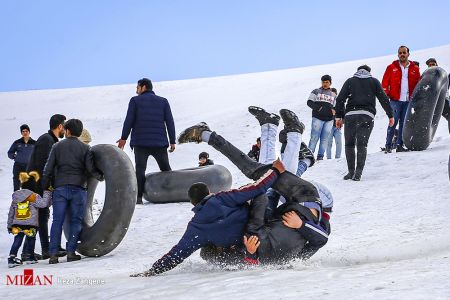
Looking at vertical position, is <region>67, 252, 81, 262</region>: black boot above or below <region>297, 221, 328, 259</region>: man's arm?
below

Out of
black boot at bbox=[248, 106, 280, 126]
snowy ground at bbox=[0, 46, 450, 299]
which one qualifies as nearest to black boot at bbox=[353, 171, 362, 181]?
snowy ground at bbox=[0, 46, 450, 299]

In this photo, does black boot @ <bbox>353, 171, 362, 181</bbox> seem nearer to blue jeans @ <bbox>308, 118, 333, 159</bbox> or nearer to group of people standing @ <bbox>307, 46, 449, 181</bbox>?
group of people standing @ <bbox>307, 46, 449, 181</bbox>

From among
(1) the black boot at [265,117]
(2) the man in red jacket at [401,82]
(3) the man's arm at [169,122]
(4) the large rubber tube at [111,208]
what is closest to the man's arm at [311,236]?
(1) the black boot at [265,117]

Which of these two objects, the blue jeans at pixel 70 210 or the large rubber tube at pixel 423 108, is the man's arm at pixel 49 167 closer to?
the blue jeans at pixel 70 210

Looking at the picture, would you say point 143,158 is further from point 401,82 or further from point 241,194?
point 401,82

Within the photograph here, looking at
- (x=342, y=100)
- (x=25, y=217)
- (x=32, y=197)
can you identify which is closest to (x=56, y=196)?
(x=32, y=197)

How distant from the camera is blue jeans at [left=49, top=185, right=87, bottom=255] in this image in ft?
20.2

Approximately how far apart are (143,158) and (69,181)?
2605 millimetres

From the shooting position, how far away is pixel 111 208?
6293 mm

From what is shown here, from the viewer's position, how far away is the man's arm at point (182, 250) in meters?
4.46

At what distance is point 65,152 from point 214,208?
2.40 metres

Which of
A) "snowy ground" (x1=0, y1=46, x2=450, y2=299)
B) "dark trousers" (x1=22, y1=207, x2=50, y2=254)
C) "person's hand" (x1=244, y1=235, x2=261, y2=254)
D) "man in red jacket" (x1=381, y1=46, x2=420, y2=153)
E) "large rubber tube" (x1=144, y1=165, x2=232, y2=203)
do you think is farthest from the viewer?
"man in red jacket" (x1=381, y1=46, x2=420, y2=153)

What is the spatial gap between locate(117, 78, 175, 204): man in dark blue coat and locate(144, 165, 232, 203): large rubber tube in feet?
0.86

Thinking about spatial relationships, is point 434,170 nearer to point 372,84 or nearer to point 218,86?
point 372,84
